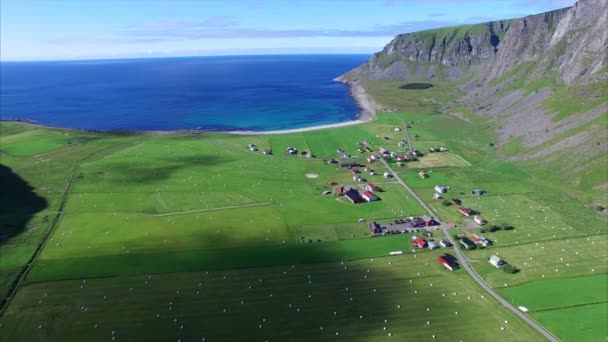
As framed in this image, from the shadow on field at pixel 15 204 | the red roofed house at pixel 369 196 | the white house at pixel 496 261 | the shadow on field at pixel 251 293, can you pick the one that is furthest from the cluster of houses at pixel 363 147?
the shadow on field at pixel 15 204

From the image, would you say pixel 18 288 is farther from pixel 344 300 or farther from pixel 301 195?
pixel 301 195

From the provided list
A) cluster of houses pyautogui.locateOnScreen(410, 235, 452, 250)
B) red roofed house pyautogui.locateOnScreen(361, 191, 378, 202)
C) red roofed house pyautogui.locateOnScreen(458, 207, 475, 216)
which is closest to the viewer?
cluster of houses pyautogui.locateOnScreen(410, 235, 452, 250)

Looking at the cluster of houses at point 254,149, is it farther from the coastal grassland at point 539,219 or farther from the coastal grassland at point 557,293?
the coastal grassland at point 557,293

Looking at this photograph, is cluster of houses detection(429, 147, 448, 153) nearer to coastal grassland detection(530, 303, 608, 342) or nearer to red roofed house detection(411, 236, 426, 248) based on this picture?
red roofed house detection(411, 236, 426, 248)

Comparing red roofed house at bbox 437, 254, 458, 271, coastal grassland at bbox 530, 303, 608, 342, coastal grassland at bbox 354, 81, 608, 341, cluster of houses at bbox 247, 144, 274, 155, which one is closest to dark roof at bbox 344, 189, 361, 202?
coastal grassland at bbox 354, 81, 608, 341

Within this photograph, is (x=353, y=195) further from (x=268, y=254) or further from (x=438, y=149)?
(x=438, y=149)

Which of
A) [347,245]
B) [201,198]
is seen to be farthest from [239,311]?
[201,198]
